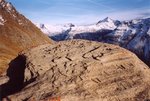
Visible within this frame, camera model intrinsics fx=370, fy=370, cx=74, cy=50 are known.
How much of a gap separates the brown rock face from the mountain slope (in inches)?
3408

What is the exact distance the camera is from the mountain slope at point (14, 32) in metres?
132

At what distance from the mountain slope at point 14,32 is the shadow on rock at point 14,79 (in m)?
81.5

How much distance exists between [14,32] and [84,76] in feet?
391

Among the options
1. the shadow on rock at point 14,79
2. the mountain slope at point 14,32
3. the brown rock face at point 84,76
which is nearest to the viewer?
the brown rock face at point 84,76

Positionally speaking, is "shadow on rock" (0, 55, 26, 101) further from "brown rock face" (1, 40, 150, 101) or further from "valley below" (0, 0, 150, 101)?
"brown rock face" (1, 40, 150, 101)

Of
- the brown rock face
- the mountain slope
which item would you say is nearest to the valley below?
the brown rock face

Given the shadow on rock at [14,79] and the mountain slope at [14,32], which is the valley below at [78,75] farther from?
the mountain slope at [14,32]

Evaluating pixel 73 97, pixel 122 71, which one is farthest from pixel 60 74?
pixel 122 71

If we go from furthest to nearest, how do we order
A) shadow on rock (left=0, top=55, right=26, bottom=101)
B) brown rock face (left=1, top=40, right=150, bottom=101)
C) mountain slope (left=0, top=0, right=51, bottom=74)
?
mountain slope (left=0, top=0, right=51, bottom=74) < shadow on rock (left=0, top=55, right=26, bottom=101) < brown rock face (left=1, top=40, right=150, bottom=101)

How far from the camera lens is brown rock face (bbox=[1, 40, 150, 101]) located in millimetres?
26906

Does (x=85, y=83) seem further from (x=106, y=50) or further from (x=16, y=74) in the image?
(x=16, y=74)

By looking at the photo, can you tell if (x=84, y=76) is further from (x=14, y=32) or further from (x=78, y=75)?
(x=14, y=32)

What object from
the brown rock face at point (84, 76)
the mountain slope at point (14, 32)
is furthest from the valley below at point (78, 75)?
the mountain slope at point (14, 32)

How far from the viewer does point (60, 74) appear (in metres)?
28.5
